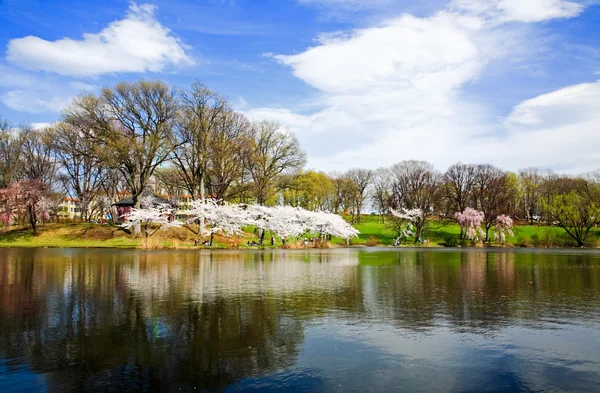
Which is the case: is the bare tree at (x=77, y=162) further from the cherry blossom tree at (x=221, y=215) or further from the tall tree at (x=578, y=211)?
the tall tree at (x=578, y=211)

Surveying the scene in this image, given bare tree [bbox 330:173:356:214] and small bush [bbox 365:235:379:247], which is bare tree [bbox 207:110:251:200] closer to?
small bush [bbox 365:235:379:247]

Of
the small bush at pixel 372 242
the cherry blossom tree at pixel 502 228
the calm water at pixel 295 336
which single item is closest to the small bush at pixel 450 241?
the cherry blossom tree at pixel 502 228

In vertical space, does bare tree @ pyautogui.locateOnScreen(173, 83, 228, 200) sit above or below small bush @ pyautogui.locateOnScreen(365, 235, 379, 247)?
above

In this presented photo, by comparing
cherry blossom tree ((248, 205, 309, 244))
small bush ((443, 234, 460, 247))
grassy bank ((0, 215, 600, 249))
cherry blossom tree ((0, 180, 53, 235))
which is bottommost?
small bush ((443, 234, 460, 247))

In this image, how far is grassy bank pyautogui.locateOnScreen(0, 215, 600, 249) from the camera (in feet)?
183

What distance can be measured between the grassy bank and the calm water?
34381 millimetres

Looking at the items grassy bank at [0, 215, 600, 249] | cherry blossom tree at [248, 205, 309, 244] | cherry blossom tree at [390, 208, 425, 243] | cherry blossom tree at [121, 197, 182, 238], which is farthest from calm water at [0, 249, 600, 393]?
cherry blossom tree at [390, 208, 425, 243]

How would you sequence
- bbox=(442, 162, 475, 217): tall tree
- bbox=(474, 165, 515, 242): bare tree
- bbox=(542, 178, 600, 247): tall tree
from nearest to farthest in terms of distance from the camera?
bbox=(542, 178, 600, 247): tall tree → bbox=(474, 165, 515, 242): bare tree → bbox=(442, 162, 475, 217): tall tree

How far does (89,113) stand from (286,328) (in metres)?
53.3

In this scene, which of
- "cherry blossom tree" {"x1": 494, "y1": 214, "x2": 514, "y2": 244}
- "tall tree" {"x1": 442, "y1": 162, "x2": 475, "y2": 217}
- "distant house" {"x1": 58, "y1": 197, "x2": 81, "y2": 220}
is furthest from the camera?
"distant house" {"x1": 58, "y1": 197, "x2": 81, "y2": 220}

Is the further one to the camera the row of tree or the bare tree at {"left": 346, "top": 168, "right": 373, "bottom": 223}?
the bare tree at {"left": 346, "top": 168, "right": 373, "bottom": 223}

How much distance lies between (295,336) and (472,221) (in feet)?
233

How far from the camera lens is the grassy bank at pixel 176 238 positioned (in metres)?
55.9

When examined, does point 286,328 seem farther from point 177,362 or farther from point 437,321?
point 437,321
